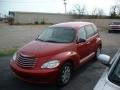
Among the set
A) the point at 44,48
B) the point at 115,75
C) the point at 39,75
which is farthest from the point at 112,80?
the point at 44,48

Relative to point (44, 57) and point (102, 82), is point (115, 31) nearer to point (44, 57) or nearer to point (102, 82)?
point (44, 57)

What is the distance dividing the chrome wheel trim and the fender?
0.81 ft

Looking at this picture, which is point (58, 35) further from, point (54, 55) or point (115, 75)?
point (115, 75)

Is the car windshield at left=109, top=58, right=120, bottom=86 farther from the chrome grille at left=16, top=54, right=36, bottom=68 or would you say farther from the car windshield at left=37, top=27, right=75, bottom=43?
the car windshield at left=37, top=27, right=75, bottom=43

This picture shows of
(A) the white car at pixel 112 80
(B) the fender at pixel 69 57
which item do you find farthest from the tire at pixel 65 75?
(A) the white car at pixel 112 80

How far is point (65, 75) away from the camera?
22.2 feet

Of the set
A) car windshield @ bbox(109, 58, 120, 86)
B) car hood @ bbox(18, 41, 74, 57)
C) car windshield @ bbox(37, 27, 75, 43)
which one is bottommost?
car hood @ bbox(18, 41, 74, 57)

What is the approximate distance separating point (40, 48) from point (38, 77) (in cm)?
102

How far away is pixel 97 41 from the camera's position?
9633 mm

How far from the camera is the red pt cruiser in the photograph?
6.28 meters

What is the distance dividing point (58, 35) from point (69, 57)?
1.25 meters

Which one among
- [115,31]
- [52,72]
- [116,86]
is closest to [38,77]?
[52,72]

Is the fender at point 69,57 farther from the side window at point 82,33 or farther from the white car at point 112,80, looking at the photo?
the white car at point 112,80

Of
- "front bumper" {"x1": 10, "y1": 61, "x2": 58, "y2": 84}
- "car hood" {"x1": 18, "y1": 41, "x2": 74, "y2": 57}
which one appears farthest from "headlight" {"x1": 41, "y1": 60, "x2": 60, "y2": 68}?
"car hood" {"x1": 18, "y1": 41, "x2": 74, "y2": 57}
